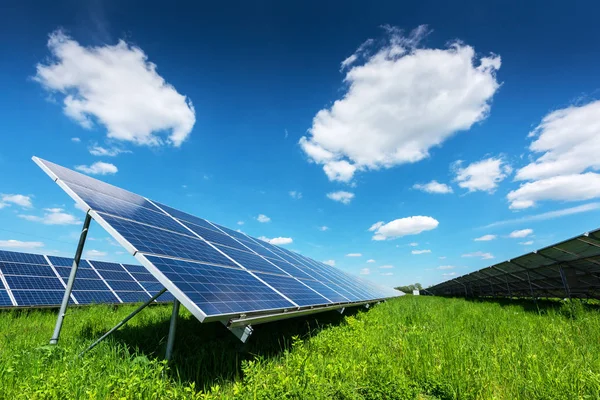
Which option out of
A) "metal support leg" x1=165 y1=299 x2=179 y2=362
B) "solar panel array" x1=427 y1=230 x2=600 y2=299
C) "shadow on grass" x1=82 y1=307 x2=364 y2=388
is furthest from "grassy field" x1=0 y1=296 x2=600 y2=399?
"solar panel array" x1=427 y1=230 x2=600 y2=299

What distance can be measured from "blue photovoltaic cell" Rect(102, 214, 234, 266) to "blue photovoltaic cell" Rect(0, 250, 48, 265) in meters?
12.0

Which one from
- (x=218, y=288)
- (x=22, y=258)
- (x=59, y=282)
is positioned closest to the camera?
(x=218, y=288)

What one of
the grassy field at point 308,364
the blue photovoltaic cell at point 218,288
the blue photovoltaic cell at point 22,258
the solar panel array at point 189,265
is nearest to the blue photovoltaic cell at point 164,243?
the solar panel array at point 189,265

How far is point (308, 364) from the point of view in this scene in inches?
193

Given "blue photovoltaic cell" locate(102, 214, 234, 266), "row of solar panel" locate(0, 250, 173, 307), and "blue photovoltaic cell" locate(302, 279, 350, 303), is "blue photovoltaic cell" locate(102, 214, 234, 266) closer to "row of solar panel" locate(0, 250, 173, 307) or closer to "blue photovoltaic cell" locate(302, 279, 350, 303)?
"blue photovoltaic cell" locate(302, 279, 350, 303)

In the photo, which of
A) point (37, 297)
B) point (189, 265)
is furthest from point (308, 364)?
point (37, 297)

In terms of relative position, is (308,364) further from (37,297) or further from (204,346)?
(37,297)

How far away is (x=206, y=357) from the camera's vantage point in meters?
5.54

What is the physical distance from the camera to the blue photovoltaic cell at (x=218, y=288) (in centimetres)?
394

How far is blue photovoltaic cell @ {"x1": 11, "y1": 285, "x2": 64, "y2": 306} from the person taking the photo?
10207 millimetres

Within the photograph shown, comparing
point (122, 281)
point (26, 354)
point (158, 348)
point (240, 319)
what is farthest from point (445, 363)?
point (122, 281)

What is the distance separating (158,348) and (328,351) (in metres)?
3.52

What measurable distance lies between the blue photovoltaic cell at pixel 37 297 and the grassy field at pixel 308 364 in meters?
2.82

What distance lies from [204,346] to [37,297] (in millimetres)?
9178
